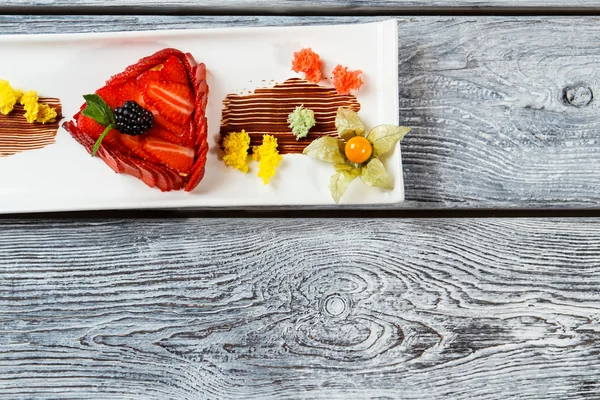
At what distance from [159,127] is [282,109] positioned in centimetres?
25

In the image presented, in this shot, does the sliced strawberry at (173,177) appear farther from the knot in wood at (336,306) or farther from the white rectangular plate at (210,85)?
the knot in wood at (336,306)

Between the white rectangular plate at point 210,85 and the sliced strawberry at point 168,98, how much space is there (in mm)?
72

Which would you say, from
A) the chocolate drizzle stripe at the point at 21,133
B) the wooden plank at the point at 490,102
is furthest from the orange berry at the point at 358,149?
the chocolate drizzle stripe at the point at 21,133

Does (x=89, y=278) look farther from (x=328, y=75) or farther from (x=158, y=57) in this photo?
(x=328, y=75)

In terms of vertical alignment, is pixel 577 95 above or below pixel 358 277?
above

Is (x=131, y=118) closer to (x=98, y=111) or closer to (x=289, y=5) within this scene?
(x=98, y=111)

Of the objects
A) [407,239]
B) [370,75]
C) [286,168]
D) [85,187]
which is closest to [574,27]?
[370,75]

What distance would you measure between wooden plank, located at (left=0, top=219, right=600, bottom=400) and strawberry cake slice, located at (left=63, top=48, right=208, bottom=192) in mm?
151

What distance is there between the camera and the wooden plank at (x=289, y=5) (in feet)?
3.58

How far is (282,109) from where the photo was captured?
104 cm

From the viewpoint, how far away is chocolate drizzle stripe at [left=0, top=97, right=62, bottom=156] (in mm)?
1021

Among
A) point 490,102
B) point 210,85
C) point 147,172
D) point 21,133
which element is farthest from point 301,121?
point 21,133

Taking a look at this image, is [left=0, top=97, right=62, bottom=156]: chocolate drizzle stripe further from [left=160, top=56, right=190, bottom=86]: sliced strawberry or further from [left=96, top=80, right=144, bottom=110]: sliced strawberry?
[left=160, top=56, right=190, bottom=86]: sliced strawberry

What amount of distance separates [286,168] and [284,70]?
20 cm
